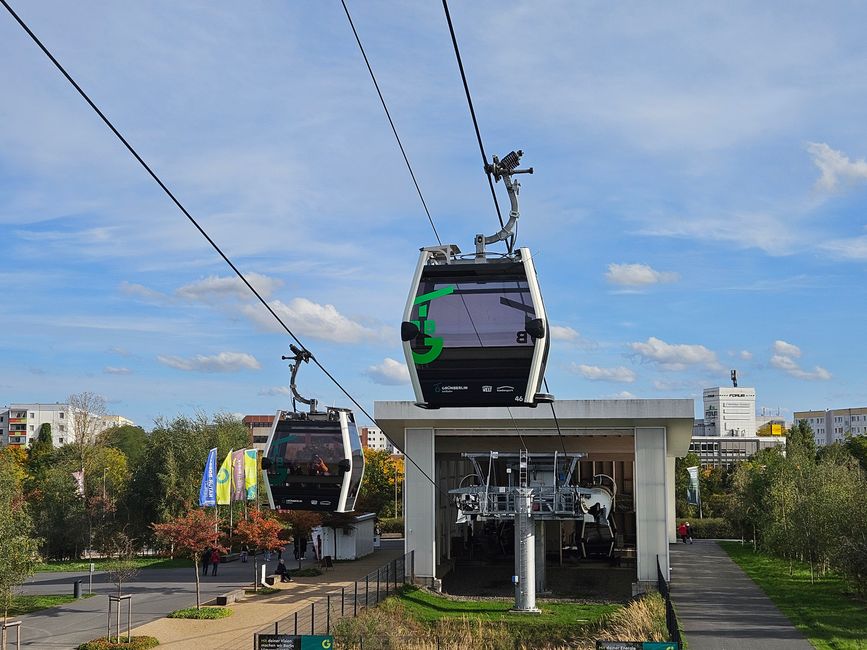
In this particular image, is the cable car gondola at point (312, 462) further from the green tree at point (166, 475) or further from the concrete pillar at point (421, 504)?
the green tree at point (166, 475)

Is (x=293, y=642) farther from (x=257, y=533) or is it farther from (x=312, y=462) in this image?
(x=257, y=533)

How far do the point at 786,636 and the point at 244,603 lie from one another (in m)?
18.0

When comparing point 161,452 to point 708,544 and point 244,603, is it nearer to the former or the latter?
point 244,603

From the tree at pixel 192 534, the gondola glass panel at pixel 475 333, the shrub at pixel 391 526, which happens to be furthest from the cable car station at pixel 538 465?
the shrub at pixel 391 526

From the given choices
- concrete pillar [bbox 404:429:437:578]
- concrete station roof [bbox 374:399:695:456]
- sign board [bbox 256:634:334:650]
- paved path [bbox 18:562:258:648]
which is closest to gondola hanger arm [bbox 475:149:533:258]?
sign board [bbox 256:634:334:650]

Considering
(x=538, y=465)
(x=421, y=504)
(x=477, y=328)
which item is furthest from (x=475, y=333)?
(x=421, y=504)

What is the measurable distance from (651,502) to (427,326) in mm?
26197

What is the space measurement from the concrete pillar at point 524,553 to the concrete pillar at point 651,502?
17.2 ft

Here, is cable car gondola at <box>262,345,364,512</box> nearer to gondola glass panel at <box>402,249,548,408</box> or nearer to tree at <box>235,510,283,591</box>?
gondola glass panel at <box>402,249,548,408</box>

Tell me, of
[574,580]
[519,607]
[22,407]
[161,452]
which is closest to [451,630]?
[519,607]

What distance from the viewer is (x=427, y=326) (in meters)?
13.3

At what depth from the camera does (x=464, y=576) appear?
45281mm

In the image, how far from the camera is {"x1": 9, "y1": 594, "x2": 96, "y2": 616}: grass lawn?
1274 inches

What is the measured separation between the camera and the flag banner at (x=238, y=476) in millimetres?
41000
